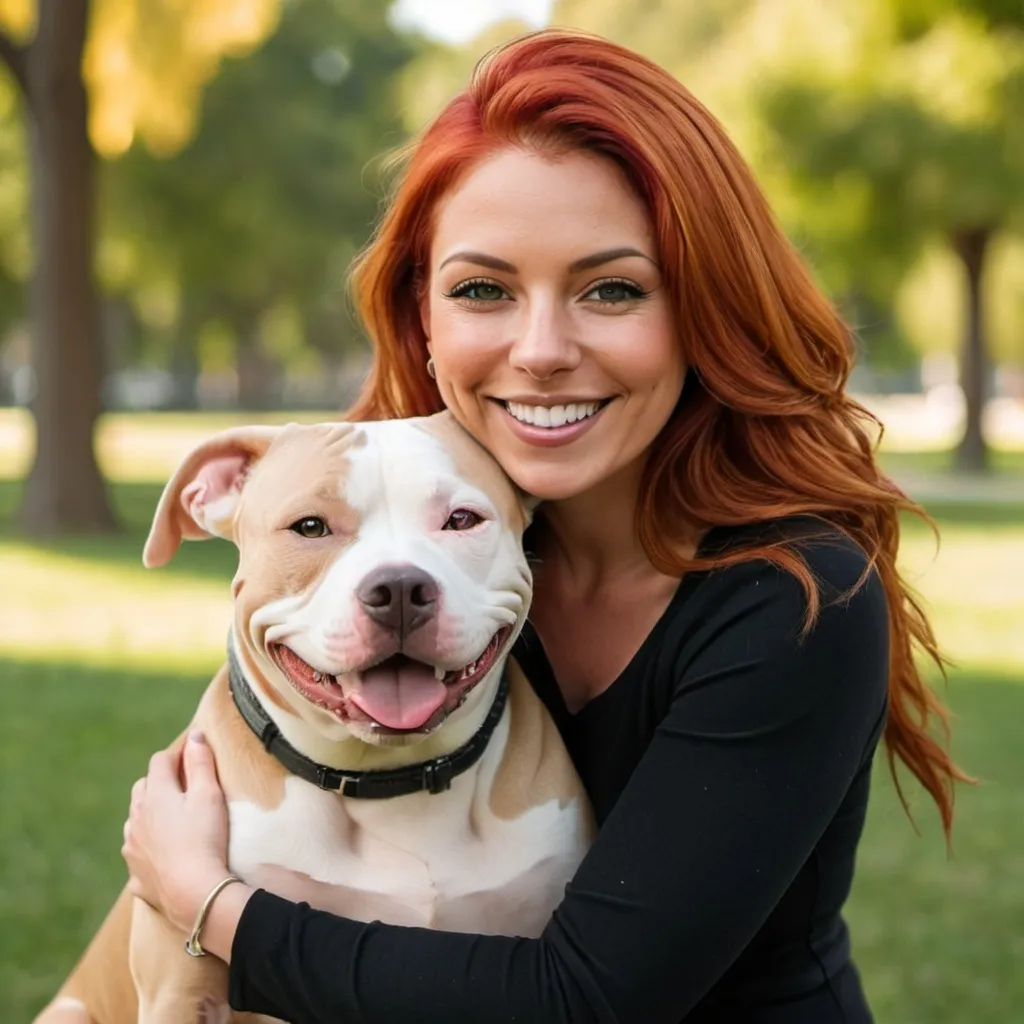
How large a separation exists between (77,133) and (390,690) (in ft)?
39.6

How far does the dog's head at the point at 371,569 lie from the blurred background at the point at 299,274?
132cm

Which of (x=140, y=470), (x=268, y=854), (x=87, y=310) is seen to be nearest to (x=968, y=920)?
(x=268, y=854)

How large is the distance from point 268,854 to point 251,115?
2426 centimetres

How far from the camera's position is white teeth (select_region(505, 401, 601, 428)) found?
2.55 metres

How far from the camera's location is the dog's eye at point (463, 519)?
2432 millimetres

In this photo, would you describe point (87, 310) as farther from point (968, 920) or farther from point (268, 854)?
point (268, 854)

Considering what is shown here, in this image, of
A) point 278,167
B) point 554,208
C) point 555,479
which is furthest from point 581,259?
point 278,167

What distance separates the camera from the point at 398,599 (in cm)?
219

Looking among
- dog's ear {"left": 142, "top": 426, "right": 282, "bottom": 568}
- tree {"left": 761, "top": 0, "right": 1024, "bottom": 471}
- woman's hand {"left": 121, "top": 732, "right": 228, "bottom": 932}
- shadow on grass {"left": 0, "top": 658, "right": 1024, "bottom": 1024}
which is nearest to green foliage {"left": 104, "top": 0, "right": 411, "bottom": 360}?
tree {"left": 761, "top": 0, "right": 1024, "bottom": 471}

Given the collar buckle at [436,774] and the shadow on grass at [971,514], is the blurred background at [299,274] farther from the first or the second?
the collar buckle at [436,774]

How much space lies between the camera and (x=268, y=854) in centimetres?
244

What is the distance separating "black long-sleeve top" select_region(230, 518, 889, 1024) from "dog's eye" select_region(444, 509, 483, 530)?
1.30ft

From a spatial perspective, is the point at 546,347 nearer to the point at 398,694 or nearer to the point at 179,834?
the point at 398,694

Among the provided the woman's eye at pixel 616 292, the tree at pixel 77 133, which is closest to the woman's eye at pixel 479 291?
the woman's eye at pixel 616 292
